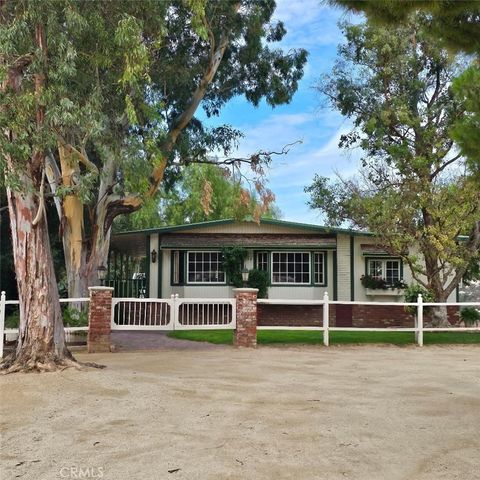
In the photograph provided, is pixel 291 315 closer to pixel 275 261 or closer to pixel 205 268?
pixel 275 261

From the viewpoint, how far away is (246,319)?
1309 centimetres

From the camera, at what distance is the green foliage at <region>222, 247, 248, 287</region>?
20484mm

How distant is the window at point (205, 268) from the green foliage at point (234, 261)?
1.34ft

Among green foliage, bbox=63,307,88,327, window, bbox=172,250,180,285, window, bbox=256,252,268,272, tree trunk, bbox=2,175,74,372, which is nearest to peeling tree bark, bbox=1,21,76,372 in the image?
tree trunk, bbox=2,175,74,372

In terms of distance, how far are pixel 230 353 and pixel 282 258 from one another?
9250 mm

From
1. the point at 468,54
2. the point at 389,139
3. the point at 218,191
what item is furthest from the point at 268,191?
the point at 218,191

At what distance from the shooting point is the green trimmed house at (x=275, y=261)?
20.6 m

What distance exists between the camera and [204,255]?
69.1 ft

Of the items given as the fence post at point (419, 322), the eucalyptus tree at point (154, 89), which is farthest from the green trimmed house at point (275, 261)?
the fence post at point (419, 322)

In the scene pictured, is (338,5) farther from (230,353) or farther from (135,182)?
(230,353)

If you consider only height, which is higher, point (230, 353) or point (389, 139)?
point (389, 139)

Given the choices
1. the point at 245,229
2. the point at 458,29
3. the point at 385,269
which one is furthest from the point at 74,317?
the point at 385,269

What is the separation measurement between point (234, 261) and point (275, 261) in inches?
64.7

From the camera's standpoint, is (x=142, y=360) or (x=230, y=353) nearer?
(x=142, y=360)
